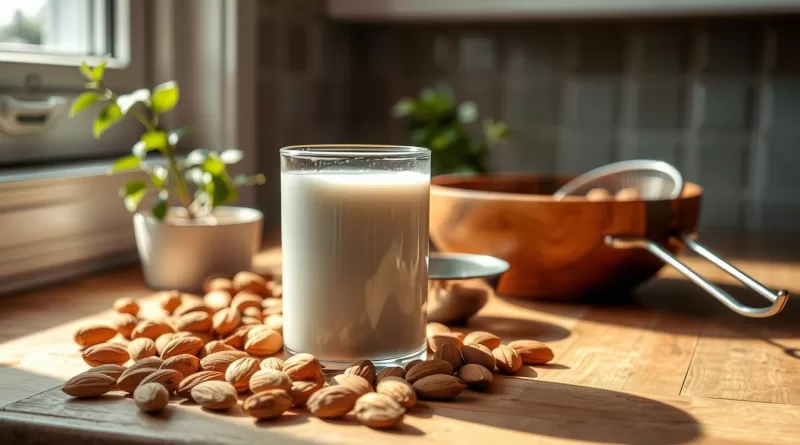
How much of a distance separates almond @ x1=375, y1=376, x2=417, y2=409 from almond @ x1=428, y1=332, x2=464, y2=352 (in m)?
0.12

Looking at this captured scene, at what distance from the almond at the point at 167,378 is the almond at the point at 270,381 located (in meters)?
0.06

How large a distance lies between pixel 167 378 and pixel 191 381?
0.05 ft

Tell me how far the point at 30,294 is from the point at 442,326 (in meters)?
0.48

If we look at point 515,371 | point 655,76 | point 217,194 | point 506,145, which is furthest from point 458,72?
point 515,371

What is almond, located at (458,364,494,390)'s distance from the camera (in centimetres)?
66

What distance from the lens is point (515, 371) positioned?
0.71m

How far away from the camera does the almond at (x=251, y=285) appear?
95 centimetres

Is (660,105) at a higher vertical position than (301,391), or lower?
higher

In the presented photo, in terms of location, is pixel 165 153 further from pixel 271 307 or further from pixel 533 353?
pixel 533 353

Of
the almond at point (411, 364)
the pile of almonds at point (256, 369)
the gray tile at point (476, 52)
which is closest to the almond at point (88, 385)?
the pile of almonds at point (256, 369)

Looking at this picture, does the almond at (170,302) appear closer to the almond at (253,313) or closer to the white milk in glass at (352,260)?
the almond at (253,313)

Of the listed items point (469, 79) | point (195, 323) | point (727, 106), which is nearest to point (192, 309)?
point (195, 323)

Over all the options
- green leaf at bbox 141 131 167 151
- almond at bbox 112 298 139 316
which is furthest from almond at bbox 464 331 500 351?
green leaf at bbox 141 131 167 151

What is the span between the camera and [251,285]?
37.5 inches
